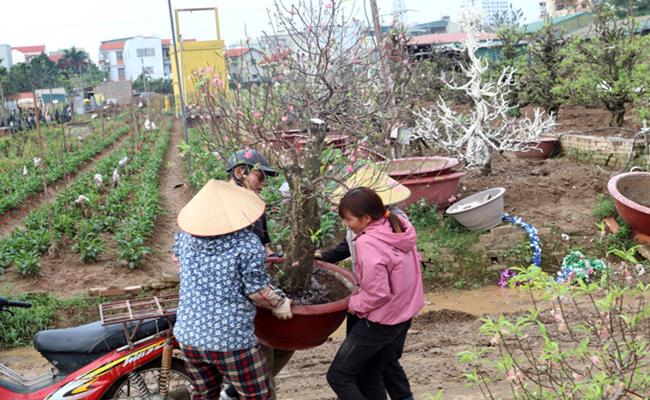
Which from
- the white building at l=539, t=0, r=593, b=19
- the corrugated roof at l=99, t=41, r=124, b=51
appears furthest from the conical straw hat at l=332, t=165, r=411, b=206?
the corrugated roof at l=99, t=41, r=124, b=51

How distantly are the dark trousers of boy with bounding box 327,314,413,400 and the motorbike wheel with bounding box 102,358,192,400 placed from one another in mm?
875

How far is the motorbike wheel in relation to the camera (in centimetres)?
392

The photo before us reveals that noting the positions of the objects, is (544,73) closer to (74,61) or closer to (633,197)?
(633,197)

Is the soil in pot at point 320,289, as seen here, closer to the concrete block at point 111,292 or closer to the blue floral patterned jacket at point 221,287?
the blue floral patterned jacket at point 221,287

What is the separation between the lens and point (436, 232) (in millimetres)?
7965

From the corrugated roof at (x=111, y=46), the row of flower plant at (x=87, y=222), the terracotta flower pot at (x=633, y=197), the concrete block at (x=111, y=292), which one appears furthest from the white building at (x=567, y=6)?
the corrugated roof at (x=111, y=46)

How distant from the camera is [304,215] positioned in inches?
147

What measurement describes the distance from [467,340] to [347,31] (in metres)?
2.77

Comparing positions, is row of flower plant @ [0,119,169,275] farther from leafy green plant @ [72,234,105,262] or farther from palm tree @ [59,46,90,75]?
palm tree @ [59,46,90,75]

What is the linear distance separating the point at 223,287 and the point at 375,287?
2.50 ft

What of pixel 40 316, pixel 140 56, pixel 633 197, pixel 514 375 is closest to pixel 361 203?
pixel 514 375

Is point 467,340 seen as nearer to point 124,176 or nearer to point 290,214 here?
point 290,214

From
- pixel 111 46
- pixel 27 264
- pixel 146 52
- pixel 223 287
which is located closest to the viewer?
pixel 223 287

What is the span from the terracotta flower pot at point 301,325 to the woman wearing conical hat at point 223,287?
0.10 metres
